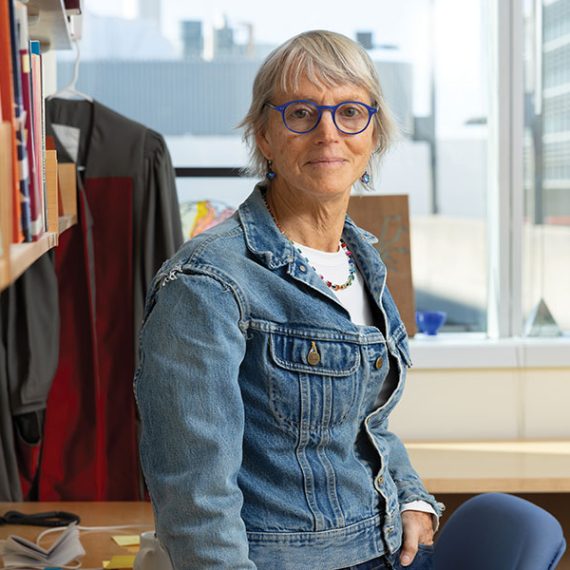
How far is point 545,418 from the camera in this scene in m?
3.78

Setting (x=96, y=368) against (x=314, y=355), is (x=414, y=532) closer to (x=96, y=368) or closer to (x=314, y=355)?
(x=314, y=355)

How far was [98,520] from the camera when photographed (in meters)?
2.75

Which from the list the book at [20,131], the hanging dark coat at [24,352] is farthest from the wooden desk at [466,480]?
the book at [20,131]

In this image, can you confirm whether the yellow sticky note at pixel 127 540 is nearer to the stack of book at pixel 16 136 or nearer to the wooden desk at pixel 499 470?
the wooden desk at pixel 499 470

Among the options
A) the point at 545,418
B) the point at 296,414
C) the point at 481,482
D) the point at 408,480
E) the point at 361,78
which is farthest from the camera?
the point at 545,418

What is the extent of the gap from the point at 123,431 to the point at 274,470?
1690mm

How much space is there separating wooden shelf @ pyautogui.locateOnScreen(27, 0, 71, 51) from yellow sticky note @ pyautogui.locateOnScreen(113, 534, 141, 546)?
1.21m

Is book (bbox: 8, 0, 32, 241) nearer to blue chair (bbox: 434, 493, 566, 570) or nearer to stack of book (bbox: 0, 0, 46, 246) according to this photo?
stack of book (bbox: 0, 0, 46, 246)

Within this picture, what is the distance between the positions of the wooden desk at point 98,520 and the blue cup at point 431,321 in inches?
54.9

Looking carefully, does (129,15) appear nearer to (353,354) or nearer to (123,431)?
(123,431)

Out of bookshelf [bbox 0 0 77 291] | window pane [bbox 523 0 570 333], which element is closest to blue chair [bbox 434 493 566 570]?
bookshelf [bbox 0 0 77 291]

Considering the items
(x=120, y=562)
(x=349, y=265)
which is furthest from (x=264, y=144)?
(x=120, y=562)

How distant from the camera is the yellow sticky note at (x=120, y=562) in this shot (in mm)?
2344

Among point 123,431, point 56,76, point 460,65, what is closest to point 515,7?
point 460,65
